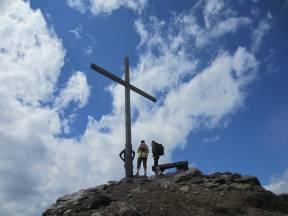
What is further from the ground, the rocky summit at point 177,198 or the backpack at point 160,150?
the backpack at point 160,150

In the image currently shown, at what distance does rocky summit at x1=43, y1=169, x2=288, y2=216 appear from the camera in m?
14.1

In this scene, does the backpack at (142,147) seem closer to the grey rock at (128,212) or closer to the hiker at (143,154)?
the hiker at (143,154)

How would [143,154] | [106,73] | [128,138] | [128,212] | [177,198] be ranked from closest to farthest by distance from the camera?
[128,212] < [177,198] < [143,154] < [128,138] < [106,73]

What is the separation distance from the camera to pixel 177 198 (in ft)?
50.2

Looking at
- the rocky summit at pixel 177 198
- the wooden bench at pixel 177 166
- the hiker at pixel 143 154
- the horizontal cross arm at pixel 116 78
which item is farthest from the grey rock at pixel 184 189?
the horizontal cross arm at pixel 116 78

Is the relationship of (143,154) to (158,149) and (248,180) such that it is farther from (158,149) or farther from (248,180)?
(248,180)

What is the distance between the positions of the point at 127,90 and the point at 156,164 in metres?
4.39

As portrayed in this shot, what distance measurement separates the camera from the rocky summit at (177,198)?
1412 cm

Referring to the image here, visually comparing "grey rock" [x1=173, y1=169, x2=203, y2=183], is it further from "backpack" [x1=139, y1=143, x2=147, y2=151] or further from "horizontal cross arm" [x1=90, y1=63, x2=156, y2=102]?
"horizontal cross arm" [x1=90, y1=63, x2=156, y2=102]

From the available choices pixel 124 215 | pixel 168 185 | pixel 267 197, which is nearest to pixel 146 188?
pixel 168 185

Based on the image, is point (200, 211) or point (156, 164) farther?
point (156, 164)

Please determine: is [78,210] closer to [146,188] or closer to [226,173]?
[146,188]

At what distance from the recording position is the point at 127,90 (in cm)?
2180

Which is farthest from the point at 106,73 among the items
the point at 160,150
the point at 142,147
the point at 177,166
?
the point at 177,166
